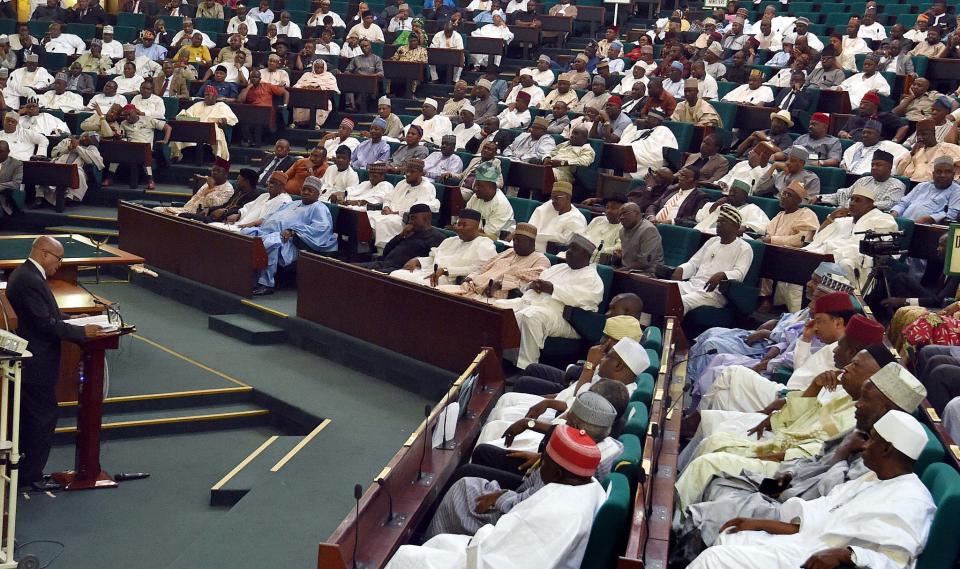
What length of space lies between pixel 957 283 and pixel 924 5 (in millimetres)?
8809

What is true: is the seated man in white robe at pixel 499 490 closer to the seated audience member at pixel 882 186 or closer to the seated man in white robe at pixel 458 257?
the seated man in white robe at pixel 458 257

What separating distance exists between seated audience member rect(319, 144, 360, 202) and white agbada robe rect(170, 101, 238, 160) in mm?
2563

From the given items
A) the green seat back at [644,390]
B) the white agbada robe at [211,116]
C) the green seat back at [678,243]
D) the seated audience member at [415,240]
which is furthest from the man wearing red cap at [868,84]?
the green seat back at [644,390]

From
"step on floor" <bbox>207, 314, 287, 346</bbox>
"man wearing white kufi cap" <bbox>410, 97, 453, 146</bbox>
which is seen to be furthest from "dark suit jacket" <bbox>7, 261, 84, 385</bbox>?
"man wearing white kufi cap" <bbox>410, 97, 453, 146</bbox>

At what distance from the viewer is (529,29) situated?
16.7 m

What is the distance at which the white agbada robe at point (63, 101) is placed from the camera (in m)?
14.6

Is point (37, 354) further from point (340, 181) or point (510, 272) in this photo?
point (340, 181)

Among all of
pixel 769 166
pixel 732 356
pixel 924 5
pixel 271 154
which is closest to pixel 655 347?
pixel 732 356

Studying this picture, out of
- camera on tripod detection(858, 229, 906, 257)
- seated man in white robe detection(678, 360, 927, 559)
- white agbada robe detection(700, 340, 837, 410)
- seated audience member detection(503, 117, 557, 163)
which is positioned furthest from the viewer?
seated audience member detection(503, 117, 557, 163)

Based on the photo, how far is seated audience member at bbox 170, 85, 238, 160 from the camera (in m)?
13.9

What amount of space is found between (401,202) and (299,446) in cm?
444

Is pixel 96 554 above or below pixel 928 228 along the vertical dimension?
below

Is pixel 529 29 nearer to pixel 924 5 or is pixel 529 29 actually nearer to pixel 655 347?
pixel 924 5

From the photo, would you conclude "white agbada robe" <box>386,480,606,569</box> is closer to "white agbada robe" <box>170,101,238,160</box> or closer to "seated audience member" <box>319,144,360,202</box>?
"seated audience member" <box>319,144,360,202</box>
